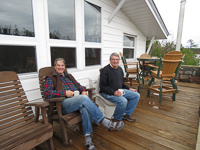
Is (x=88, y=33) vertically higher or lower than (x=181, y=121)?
higher

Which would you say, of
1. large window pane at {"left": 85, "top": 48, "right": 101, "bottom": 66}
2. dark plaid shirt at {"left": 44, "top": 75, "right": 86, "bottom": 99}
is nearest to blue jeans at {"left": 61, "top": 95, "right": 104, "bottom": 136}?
dark plaid shirt at {"left": 44, "top": 75, "right": 86, "bottom": 99}

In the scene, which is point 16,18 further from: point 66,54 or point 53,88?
point 53,88

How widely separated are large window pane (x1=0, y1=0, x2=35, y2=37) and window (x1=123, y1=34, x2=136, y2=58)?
3235mm

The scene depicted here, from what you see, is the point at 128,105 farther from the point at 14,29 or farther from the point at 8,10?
the point at 8,10

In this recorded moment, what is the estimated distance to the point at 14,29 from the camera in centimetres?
172

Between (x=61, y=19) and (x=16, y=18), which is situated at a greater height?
(x=61, y=19)

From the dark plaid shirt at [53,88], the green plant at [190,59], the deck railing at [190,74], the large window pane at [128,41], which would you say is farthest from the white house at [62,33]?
the green plant at [190,59]

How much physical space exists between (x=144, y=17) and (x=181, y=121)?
344 centimetres

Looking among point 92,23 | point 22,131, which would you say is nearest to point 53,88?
point 22,131

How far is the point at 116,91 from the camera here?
1.92m

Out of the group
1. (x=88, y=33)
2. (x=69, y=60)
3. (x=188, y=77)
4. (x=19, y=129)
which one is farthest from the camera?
(x=188, y=77)

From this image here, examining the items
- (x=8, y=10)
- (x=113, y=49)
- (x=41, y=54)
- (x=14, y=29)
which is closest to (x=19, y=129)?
(x=41, y=54)

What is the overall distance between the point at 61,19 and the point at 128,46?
3046mm

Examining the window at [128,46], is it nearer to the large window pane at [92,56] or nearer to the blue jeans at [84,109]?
the large window pane at [92,56]
